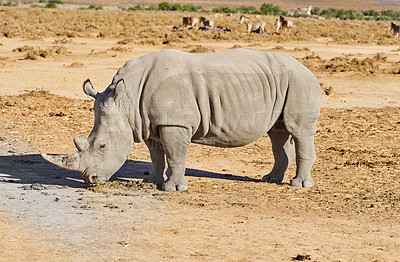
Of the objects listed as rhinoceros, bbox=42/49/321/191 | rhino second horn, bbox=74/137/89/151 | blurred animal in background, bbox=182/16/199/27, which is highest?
rhinoceros, bbox=42/49/321/191

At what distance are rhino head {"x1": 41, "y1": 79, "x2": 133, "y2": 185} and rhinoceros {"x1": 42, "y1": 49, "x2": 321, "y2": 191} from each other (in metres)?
0.01

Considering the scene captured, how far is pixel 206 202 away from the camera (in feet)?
22.1

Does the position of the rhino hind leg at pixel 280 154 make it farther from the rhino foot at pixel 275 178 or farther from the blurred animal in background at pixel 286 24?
the blurred animal in background at pixel 286 24

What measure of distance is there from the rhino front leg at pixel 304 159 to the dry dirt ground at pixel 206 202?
20 cm

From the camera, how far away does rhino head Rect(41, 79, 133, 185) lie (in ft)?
22.2

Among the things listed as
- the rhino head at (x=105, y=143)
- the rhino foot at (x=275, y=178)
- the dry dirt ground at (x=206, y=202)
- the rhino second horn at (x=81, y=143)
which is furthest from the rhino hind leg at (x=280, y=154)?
the rhino second horn at (x=81, y=143)

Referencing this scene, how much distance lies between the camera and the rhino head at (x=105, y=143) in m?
6.75

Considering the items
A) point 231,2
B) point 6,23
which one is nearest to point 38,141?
point 6,23

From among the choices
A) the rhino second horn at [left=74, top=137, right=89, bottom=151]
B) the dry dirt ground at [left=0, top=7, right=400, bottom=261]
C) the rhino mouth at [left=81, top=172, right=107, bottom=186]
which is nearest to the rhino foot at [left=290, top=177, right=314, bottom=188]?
the dry dirt ground at [left=0, top=7, right=400, bottom=261]

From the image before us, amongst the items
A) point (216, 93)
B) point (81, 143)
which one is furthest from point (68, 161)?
point (216, 93)

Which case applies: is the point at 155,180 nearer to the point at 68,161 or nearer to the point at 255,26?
the point at 68,161

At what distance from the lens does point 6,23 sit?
113ft

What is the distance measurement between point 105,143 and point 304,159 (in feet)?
8.24

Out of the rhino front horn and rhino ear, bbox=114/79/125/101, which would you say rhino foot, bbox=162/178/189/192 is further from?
rhino ear, bbox=114/79/125/101
